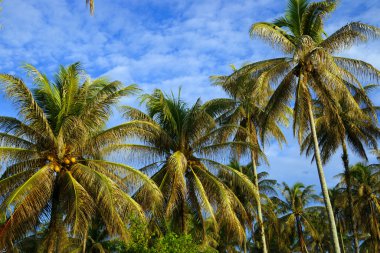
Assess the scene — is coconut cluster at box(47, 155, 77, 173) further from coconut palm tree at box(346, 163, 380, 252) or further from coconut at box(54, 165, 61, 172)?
coconut palm tree at box(346, 163, 380, 252)

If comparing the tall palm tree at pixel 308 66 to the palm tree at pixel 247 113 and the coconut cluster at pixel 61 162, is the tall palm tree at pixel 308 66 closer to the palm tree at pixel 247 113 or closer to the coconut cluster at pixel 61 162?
the palm tree at pixel 247 113

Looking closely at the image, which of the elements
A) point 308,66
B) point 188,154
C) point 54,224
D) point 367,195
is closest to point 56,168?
point 54,224

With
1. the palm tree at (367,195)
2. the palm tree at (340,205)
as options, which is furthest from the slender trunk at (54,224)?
the palm tree at (340,205)

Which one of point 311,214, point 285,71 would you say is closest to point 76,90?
point 285,71

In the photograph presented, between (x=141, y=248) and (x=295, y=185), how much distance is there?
31.1 meters

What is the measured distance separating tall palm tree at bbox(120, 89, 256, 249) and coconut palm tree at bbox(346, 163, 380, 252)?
56.1 feet

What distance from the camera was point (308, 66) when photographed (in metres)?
20.4

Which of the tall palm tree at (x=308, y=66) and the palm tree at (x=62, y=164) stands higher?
the tall palm tree at (x=308, y=66)

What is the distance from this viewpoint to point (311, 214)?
48969 mm

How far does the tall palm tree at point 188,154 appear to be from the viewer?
2092cm

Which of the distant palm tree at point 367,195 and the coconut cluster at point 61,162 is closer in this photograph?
the coconut cluster at point 61,162

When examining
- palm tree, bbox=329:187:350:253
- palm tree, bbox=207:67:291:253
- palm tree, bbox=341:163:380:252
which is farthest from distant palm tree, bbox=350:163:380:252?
palm tree, bbox=207:67:291:253

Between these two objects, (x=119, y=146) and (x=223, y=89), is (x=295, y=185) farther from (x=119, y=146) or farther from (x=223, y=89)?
(x=119, y=146)

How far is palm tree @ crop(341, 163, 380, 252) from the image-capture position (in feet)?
115
